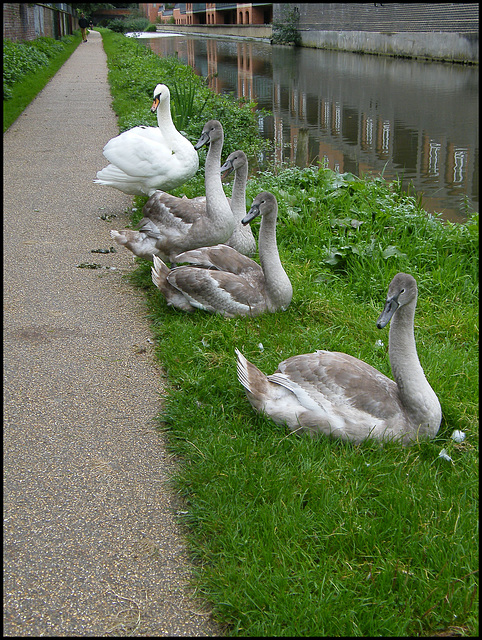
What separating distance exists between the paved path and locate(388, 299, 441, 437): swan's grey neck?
131 cm

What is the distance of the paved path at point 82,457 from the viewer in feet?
8.29

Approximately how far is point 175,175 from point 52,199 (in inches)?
83.9

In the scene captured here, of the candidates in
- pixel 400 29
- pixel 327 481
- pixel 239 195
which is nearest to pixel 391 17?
pixel 400 29

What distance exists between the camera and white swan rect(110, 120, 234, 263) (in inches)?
215

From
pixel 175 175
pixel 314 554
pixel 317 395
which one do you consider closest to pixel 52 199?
pixel 175 175

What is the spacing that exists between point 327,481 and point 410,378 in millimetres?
723

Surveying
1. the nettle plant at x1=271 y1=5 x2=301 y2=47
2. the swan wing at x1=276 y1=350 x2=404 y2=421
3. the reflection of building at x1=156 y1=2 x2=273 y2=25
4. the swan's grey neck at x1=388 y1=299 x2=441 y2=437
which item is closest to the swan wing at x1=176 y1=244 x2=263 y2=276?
the swan wing at x1=276 y1=350 x2=404 y2=421

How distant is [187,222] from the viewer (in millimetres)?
5578

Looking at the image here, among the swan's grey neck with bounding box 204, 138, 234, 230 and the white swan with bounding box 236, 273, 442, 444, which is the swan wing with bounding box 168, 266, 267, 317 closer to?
the swan's grey neck with bounding box 204, 138, 234, 230

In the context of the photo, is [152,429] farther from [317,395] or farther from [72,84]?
[72,84]

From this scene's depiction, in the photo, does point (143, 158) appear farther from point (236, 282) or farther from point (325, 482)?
point (325, 482)

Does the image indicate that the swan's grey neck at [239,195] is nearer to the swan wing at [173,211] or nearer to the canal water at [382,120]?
the swan wing at [173,211]

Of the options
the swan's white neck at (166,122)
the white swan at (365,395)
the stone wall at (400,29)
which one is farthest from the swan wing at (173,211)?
the stone wall at (400,29)

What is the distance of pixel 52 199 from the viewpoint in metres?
8.05
